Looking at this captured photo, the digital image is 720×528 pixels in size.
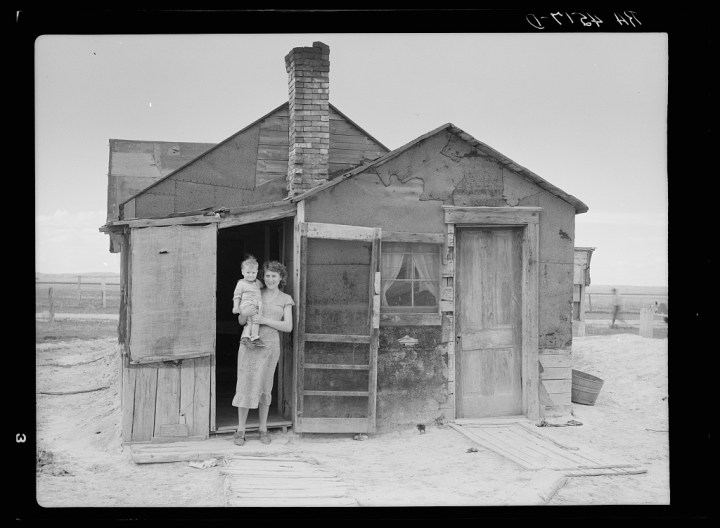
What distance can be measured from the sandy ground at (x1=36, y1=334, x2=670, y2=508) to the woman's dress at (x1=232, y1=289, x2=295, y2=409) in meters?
0.54

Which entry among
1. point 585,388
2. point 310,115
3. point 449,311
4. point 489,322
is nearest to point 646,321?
point 585,388

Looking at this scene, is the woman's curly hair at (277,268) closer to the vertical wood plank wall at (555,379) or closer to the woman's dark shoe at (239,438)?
the woman's dark shoe at (239,438)

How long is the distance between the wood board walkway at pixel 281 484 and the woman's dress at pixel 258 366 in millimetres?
682

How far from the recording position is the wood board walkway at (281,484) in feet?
21.6

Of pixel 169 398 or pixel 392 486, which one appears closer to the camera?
pixel 392 486

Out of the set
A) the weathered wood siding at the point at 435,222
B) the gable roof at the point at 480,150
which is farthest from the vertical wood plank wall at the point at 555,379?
the gable roof at the point at 480,150

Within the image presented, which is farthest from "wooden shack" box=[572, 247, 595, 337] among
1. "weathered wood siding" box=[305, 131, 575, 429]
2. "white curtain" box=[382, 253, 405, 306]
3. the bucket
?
"white curtain" box=[382, 253, 405, 306]
